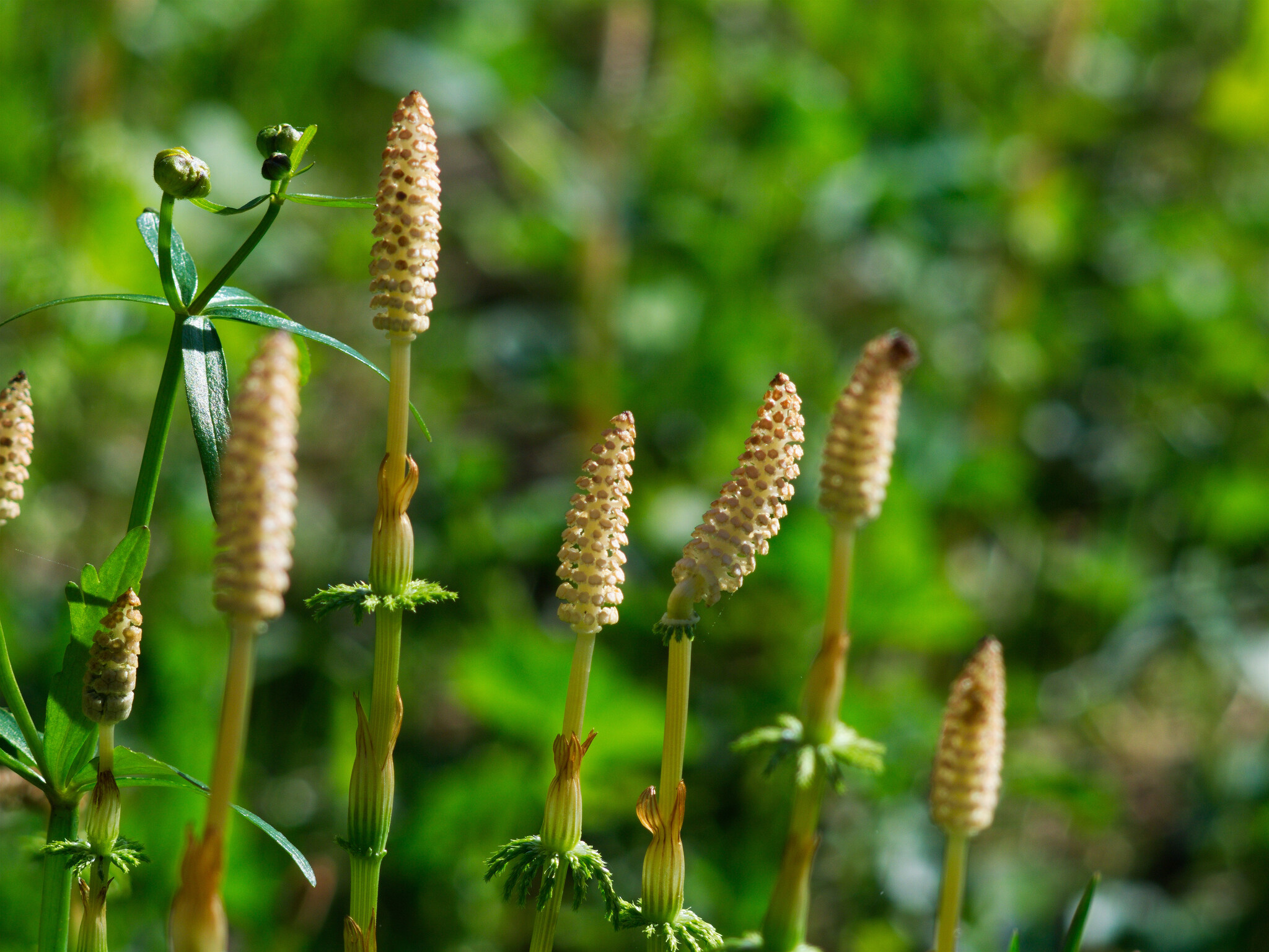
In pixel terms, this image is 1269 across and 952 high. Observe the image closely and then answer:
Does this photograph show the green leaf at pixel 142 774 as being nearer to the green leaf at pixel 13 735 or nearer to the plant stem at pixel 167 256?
the green leaf at pixel 13 735

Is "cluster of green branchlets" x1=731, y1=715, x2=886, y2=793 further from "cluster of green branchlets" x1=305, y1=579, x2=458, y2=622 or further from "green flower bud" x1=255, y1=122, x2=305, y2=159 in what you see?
"green flower bud" x1=255, y1=122, x2=305, y2=159

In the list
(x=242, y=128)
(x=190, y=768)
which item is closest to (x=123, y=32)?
(x=242, y=128)

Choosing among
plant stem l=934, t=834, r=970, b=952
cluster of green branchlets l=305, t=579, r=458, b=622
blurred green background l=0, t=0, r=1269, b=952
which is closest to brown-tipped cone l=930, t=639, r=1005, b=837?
plant stem l=934, t=834, r=970, b=952

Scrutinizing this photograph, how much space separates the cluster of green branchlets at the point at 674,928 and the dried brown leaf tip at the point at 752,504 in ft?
0.50

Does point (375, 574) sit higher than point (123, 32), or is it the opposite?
point (123, 32)

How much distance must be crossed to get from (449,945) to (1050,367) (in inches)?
57.8

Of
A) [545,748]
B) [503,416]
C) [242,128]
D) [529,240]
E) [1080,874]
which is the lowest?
[1080,874]

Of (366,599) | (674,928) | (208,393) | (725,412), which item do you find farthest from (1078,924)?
(725,412)

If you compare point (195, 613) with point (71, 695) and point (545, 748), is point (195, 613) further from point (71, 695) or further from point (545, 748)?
point (71, 695)

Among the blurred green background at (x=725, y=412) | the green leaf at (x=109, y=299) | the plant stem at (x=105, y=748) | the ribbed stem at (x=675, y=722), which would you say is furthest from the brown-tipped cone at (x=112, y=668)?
the blurred green background at (x=725, y=412)

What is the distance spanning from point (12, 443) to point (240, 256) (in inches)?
5.1

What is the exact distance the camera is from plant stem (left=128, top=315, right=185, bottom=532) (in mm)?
545

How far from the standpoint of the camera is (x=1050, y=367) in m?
2.21

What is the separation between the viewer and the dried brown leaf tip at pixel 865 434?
48cm
